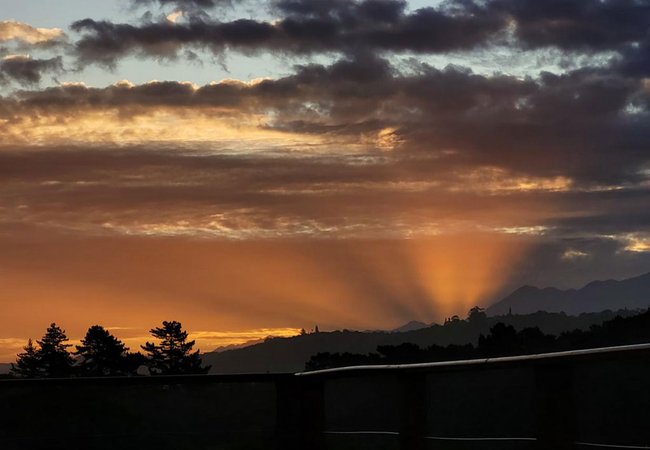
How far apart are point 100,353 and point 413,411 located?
89928mm

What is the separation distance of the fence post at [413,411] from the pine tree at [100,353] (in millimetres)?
85729

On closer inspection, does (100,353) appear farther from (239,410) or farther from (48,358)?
(239,410)

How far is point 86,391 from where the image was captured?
7789 millimetres

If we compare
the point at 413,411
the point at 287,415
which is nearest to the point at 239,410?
the point at 287,415

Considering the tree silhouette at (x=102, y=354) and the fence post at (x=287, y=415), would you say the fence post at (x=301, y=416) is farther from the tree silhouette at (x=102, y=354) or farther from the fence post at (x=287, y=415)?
the tree silhouette at (x=102, y=354)

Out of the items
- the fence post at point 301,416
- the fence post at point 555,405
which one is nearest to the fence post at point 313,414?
the fence post at point 301,416

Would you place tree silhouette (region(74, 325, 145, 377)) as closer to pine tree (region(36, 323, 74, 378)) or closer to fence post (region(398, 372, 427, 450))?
pine tree (region(36, 323, 74, 378))

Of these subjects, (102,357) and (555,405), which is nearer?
(555,405)

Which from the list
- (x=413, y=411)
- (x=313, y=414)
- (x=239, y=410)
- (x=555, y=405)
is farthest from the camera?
(x=313, y=414)

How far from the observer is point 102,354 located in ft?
303

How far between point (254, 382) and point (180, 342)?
94.8m

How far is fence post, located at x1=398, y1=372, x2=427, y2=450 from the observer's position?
5.90 metres

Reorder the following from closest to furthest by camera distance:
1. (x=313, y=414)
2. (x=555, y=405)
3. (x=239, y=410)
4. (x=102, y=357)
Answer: (x=555, y=405), (x=239, y=410), (x=313, y=414), (x=102, y=357)

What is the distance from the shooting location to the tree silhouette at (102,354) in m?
90.3
